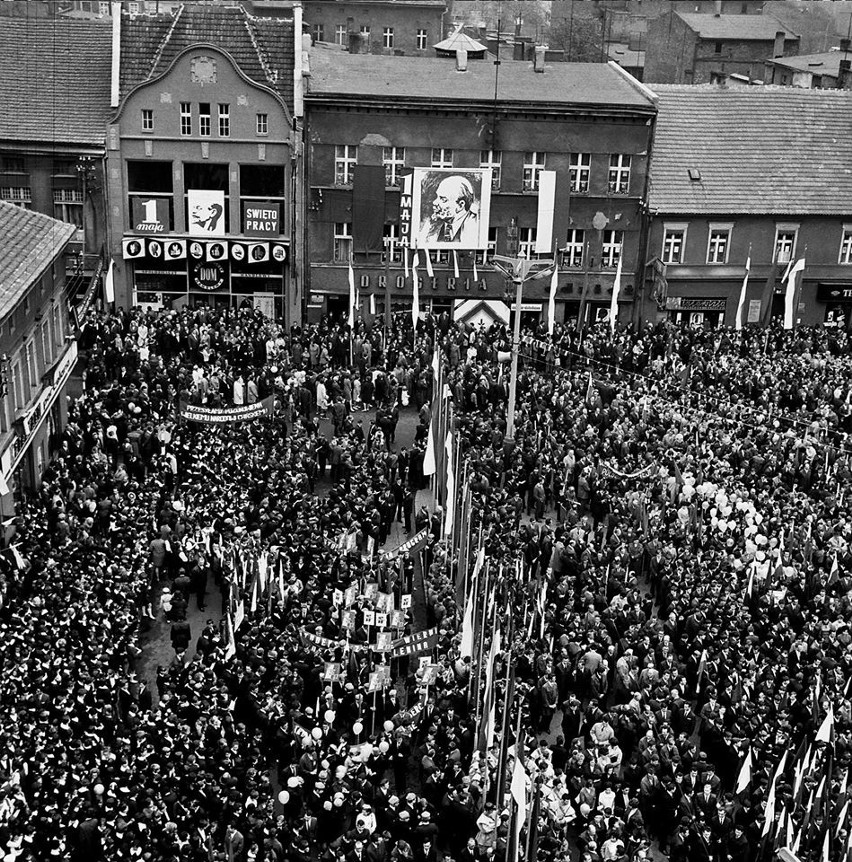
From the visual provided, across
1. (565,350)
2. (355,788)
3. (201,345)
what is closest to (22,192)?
(201,345)

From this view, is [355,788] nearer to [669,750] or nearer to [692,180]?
[669,750]

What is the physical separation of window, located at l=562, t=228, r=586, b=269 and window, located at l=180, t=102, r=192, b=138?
1568 centimetres

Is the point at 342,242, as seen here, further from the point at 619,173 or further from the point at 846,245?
the point at 846,245

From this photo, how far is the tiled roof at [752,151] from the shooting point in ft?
181

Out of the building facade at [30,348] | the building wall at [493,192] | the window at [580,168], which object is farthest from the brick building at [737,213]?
the building facade at [30,348]

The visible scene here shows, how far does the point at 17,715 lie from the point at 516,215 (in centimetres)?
3476

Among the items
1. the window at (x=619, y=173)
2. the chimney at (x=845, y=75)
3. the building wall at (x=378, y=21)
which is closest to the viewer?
the window at (x=619, y=173)

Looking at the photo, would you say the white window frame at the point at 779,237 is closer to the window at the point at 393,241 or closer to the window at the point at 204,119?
the window at the point at 393,241

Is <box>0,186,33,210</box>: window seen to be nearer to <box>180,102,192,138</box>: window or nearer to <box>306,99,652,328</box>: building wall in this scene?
<box>180,102,192,138</box>: window

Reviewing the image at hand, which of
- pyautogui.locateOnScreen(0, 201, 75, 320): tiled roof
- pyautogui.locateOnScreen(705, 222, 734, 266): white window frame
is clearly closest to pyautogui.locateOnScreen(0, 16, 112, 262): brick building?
pyautogui.locateOnScreen(0, 201, 75, 320): tiled roof

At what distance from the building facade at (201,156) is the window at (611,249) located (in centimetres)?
1266

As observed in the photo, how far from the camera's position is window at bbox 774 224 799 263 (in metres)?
55.6

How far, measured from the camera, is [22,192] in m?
53.8

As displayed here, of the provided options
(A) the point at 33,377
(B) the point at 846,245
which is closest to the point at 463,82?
(B) the point at 846,245
